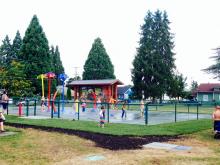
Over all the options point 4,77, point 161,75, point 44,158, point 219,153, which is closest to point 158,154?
point 219,153

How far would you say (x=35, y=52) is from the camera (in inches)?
2260

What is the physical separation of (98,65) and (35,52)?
90.5ft

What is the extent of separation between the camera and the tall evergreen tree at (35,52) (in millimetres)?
56875

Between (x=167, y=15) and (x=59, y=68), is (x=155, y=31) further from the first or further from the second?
(x=59, y=68)

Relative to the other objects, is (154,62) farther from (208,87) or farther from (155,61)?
(208,87)

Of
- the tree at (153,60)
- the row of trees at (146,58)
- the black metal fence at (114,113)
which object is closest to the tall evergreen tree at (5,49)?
the row of trees at (146,58)

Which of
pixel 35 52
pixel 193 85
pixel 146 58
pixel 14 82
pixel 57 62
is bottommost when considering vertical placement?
pixel 14 82

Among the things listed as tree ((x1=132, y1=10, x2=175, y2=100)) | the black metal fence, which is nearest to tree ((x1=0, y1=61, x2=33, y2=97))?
the black metal fence

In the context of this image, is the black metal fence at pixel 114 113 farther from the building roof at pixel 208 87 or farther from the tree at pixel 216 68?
the building roof at pixel 208 87

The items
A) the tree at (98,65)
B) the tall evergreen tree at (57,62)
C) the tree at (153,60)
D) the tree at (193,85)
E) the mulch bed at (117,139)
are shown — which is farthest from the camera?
the tree at (193,85)

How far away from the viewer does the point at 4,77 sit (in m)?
44.5

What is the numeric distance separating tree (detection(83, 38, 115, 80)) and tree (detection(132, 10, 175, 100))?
22668 mm

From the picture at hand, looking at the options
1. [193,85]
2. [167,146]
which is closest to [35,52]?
[167,146]

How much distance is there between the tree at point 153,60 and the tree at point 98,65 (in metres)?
22.7
